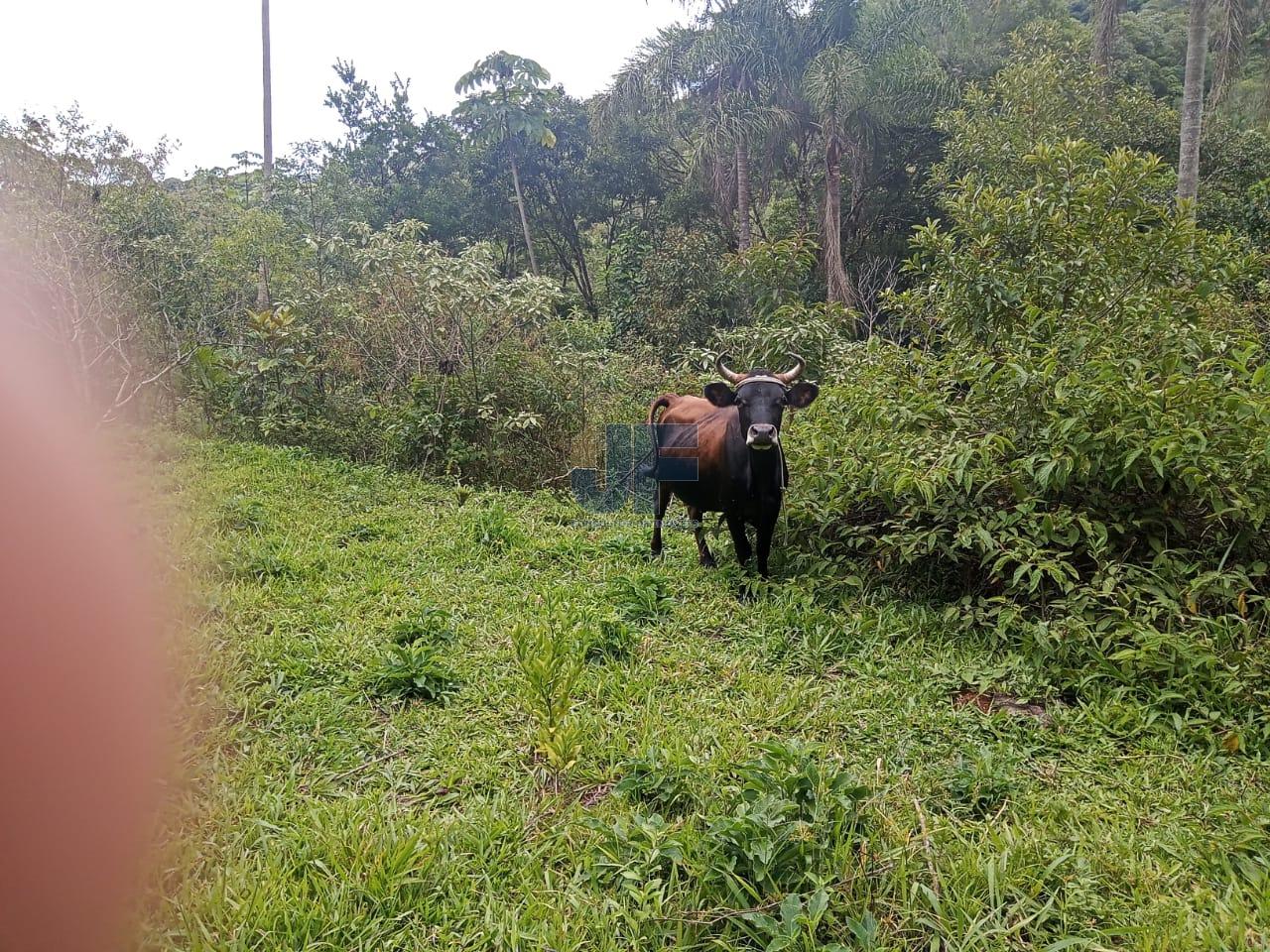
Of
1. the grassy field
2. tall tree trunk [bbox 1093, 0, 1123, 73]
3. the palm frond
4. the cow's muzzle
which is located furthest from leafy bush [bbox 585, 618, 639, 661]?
tall tree trunk [bbox 1093, 0, 1123, 73]

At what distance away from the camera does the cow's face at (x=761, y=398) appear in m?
4.32

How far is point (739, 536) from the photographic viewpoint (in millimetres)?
4715

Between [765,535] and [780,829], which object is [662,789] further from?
[765,535]

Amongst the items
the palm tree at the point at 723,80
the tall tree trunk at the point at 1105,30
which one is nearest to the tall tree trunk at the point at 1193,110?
the tall tree trunk at the point at 1105,30

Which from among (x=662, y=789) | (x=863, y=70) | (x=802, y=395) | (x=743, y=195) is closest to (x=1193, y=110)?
(x=863, y=70)

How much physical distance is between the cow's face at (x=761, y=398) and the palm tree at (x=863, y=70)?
27.7ft

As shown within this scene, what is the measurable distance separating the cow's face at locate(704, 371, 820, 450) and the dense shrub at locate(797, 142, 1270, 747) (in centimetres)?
35

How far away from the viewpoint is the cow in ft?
14.3

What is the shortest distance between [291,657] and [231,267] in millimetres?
9011

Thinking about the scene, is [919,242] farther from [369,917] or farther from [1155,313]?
[369,917]

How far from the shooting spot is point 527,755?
2645mm

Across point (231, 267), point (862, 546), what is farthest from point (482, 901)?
point (231, 267)

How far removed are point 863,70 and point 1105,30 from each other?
3.60 meters

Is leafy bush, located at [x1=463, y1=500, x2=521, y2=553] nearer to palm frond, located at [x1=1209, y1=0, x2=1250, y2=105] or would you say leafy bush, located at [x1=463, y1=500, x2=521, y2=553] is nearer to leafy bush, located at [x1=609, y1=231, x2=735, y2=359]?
leafy bush, located at [x1=609, y1=231, x2=735, y2=359]
